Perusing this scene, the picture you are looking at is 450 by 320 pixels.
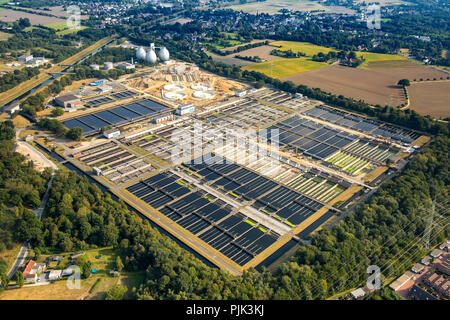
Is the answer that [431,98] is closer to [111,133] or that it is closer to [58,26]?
[111,133]

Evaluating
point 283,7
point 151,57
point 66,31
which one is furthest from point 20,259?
point 283,7

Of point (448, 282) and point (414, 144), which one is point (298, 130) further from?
point (448, 282)

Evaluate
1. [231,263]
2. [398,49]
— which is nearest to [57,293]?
[231,263]

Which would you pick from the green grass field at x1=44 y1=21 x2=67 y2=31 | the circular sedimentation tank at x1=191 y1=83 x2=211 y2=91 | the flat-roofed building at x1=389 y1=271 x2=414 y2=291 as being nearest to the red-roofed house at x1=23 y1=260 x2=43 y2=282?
the flat-roofed building at x1=389 y1=271 x2=414 y2=291

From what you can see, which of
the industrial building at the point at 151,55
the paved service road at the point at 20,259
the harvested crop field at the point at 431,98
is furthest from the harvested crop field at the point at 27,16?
the harvested crop field at the point at 431,98

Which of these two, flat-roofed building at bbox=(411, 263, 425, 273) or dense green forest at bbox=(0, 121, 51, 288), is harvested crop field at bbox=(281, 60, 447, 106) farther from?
dense green forest at bbox=(0, 121, 51, 288)

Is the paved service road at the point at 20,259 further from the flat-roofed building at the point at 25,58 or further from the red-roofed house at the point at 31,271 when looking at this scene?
the flat-roofed building at the point at 25,58

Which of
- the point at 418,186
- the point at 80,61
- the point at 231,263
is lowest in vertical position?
the point at 231,263

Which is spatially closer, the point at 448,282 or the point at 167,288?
the point at 167,288
